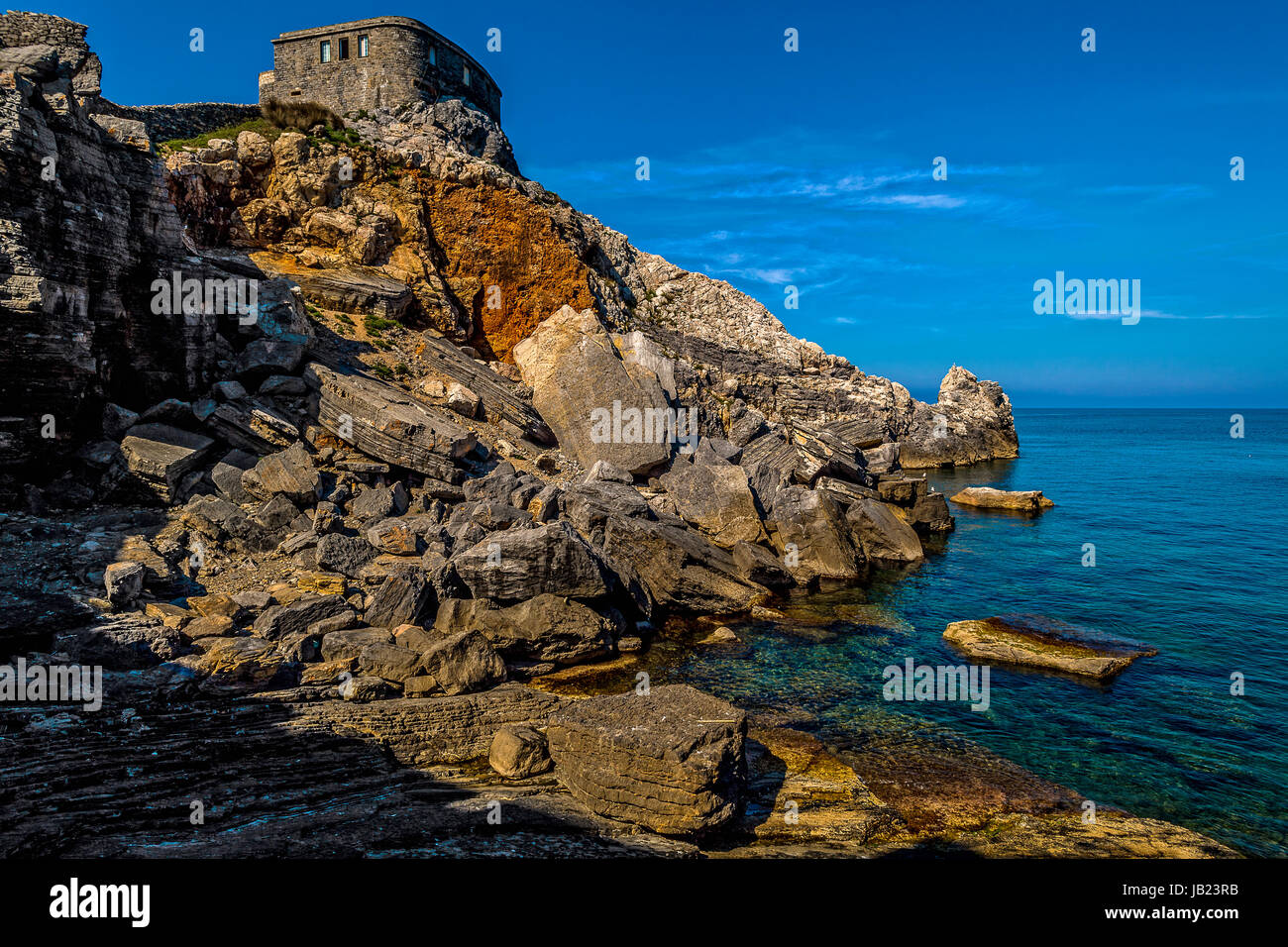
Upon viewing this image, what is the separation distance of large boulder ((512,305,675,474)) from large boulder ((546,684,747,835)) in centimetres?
1754

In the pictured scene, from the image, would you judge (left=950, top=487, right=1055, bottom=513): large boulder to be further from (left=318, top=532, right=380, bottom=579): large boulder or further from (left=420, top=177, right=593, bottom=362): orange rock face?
(left=318, top=532, right=380, bottom=579): large boulder

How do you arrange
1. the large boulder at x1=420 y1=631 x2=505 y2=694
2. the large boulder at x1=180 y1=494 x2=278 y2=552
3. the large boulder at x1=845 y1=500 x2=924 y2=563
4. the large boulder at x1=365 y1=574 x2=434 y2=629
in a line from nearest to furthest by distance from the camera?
the large boulder at x1=420 y1=631 x2=505 y2=694, the large boulder at x1=365 y1=574 x2=434 y2=629, the large boulder at x1=180 y1=494 x2=278 y2=552, the large boulder at x1=845 y1=500 x2=924 y2=563

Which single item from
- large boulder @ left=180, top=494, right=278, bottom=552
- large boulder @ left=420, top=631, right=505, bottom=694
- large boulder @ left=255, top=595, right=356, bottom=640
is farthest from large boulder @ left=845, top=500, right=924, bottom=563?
large boulder @ left=180, top=494, right=278, bottom=552

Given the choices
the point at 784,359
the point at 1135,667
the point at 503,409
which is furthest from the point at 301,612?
the point at 784,359

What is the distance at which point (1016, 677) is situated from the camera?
17188 millimetres

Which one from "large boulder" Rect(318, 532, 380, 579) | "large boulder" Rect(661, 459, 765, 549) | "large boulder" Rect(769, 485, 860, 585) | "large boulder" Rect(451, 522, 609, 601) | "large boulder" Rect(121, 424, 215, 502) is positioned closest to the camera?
"large boulder" Rect(451, 522, 609, 601)

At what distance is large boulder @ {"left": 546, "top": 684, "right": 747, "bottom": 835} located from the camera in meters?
9.72

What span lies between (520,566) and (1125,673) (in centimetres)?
1595

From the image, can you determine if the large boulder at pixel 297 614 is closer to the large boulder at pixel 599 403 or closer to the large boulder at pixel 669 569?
the large boulder at pixel 669 569

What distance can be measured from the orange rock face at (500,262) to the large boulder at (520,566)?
21212mm

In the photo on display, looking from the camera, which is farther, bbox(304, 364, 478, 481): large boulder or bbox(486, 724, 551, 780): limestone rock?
bbox(304, 364, 478, 481): large boulder

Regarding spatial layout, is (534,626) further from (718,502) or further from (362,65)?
(362,65)

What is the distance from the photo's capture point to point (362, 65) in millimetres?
45750

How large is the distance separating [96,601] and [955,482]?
1985 inches
